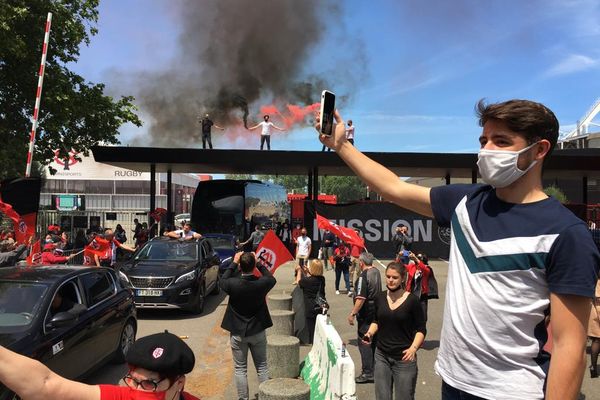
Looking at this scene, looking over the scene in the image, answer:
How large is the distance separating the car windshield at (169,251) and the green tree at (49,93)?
7324 millimetres

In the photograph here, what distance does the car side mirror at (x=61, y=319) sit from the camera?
527cm

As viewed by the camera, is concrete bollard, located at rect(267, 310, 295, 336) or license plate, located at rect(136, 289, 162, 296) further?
license plate, located at rect(136, 289, 162, 296)

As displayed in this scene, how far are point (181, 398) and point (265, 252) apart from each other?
6765 millimetres

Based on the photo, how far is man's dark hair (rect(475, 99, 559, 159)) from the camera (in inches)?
63.7

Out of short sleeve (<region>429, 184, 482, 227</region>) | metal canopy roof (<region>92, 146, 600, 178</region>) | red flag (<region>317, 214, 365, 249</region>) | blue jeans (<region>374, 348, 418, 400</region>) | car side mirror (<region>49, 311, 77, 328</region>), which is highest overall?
metal canopy roof (<region>92, 146, 600, 178</region>)

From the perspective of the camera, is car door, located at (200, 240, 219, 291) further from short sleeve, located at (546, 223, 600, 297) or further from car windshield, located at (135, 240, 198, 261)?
short sleeve, located at (546, 223, 600, 297)

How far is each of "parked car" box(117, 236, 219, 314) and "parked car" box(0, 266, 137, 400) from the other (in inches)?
87.0

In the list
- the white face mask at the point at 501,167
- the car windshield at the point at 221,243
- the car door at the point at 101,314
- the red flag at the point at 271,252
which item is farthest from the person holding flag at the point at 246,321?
the car windshield at the point at 221,243

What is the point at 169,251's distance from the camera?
39.1 ft

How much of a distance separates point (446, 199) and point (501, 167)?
336 millimetres

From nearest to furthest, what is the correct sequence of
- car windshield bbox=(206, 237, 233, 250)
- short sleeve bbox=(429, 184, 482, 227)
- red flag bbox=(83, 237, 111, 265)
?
1. short sleeve bbox=(429, 184, 482, 227)
2. red flag bbox=(83, 237, 111, 265)
3. car windshield bbox=(206, 237, 233, 250)

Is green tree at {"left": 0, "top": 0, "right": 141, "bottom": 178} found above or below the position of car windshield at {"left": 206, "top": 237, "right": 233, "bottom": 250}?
above

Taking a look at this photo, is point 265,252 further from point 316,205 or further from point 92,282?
point 316,205

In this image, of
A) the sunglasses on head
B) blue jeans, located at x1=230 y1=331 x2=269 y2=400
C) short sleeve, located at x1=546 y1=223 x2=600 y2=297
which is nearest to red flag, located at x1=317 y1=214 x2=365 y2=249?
blue jeans, located at x1=230 y1=331 x2=269 y2=400
